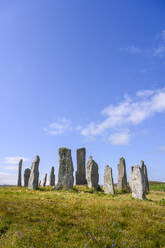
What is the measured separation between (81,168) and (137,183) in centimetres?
1595

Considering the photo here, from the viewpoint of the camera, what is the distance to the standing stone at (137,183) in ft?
62.3

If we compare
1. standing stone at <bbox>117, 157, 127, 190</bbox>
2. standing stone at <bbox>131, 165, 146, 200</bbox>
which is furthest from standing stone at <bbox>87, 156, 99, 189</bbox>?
standing stone at <bbox>131, 165, 146, 200</bbox>

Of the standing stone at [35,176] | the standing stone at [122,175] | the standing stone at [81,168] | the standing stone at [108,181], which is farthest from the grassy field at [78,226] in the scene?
the standing stone at [81,168]

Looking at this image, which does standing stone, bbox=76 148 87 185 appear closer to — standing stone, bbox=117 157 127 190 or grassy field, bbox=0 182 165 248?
standing stone, bbox=117 157 127 190

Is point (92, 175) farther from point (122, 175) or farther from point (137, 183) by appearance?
point (137, 183)

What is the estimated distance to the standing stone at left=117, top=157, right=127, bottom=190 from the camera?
2976 centimetres

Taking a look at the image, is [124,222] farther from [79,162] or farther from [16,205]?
[79,162]

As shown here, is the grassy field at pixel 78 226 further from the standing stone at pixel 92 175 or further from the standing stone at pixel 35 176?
the standing stone at pixel 92 175

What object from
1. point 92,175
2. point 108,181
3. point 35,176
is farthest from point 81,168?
point 108,181

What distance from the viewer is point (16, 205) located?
447 inches

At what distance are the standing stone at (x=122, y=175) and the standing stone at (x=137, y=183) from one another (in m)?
9.73

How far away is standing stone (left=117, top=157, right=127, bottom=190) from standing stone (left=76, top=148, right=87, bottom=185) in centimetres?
642

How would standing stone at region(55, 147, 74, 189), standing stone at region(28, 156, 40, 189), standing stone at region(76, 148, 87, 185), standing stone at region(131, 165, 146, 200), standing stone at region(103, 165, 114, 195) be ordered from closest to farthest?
standing stone at region(131, 165, 146, 200) < standing stone at region(103, 165, 114, 195) < standing stone at region(55, 147, 74, 189) < standing stone at region(28, 156, 40, 189) < standing stone at region(76, 148, 87, 185)

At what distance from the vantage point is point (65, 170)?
980 inches
